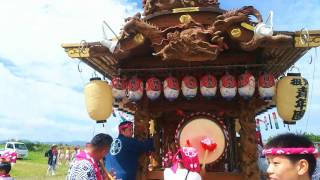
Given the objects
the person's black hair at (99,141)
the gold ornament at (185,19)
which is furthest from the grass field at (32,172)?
the person's black hair at (99,141)

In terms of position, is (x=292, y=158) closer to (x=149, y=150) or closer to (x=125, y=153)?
(x=125, y=153)

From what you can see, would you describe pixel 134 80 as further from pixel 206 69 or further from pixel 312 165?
pixel 312 165

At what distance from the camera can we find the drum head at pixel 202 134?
21.8 feet

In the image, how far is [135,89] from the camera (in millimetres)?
6965

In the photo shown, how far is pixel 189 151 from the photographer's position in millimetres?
5371

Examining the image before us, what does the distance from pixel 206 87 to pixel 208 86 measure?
4cm

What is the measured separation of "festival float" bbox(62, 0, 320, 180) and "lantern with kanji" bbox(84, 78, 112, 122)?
68 millimetres

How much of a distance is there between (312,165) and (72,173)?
3.16 metres

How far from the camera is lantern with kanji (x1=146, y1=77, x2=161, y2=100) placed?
6.86 meters

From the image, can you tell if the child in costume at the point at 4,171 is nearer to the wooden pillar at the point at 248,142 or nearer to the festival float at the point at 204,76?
the festival float at the point at 204,76

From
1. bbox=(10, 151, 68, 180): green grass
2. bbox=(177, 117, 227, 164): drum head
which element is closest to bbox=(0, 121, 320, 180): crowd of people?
bbox=(177, 117, 227, 164): drum head

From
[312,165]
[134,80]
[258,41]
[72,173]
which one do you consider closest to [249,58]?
[258,41]

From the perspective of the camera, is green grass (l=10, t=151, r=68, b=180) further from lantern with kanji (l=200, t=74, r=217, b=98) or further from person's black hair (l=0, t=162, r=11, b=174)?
lantern with kanji (l=200, t=74, r=217, b=98)

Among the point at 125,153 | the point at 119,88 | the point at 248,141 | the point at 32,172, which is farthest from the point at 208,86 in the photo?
the point at 32,172
